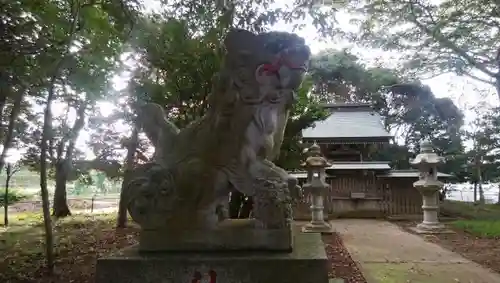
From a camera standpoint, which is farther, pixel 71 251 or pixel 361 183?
pixel 361 183

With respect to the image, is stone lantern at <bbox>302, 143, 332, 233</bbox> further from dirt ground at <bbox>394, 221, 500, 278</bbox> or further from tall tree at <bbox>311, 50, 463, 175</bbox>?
tall tree at <bbox>311, 50, 463, 175</bbox>

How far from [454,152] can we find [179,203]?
1986 centimetres

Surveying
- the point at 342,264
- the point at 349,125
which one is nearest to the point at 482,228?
the point at 342,264

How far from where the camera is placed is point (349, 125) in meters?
18.8

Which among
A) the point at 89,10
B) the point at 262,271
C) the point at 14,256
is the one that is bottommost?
the point at 14,256

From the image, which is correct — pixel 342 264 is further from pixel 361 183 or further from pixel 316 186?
pixel 361 183

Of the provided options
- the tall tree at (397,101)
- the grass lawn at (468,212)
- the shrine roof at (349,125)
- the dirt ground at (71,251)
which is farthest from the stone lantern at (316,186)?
the tall tree at (397,101)

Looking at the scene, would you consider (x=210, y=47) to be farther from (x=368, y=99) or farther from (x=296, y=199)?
(x=368, y=99)

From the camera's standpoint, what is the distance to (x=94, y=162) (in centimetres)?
1119

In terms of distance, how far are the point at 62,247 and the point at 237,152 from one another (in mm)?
7107

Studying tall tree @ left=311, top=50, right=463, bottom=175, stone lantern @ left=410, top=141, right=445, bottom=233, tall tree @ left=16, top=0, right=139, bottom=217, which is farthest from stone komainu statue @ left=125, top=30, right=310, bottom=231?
tall tree @ left=311, top=50, right=463, bottom=175

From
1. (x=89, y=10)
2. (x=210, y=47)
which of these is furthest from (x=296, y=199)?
(x=210, y=47)

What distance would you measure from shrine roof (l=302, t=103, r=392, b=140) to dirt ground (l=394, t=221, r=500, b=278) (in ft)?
22.1

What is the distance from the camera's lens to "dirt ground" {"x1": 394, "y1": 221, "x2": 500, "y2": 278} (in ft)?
23.9
